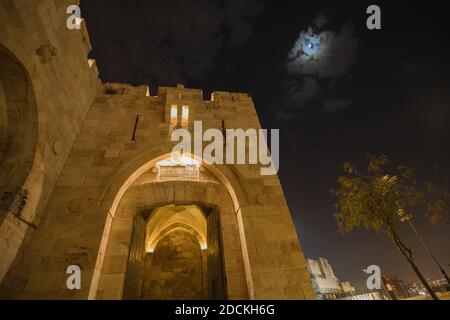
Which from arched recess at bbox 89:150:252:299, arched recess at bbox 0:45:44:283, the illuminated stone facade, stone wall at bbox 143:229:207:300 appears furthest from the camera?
stone wall at bbox 143:229:207:300

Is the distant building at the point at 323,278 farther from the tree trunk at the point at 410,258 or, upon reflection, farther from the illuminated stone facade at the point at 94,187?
the illuminated stone facade at the point at 94,187

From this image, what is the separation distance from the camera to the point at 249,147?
601 centimetres

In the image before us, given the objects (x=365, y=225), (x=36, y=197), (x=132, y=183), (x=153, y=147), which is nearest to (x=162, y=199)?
(x=132, y=183)

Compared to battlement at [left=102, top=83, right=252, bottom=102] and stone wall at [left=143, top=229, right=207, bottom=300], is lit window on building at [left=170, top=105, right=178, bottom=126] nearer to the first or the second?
battlement at [left=102, top=83, right=252, bottom=102]

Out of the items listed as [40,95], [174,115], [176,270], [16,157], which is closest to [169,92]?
[174,115]

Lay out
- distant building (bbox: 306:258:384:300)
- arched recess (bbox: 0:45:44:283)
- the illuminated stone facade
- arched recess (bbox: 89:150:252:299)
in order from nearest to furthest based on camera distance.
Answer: arched recess (bbox: 0:45:44:283)
the illuminated stone facade
arched recess (bbox: 89:150:252:299)
distant building (bbox: 306:258:384:300)

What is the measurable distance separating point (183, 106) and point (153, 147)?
1.77 m

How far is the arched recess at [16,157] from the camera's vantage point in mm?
3480

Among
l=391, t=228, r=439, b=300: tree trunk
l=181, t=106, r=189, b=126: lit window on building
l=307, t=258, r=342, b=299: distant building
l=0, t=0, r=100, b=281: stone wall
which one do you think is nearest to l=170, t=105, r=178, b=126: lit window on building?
l=181, t=106, r=189, b=126: lit window on building

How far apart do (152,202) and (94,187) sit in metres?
1.31

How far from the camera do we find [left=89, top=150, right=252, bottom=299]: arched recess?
4.09 metres

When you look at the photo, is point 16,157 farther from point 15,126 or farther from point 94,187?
point 94,187

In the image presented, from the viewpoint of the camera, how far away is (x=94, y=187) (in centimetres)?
461

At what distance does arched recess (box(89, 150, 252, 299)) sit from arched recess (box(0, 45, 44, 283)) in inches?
47.8
